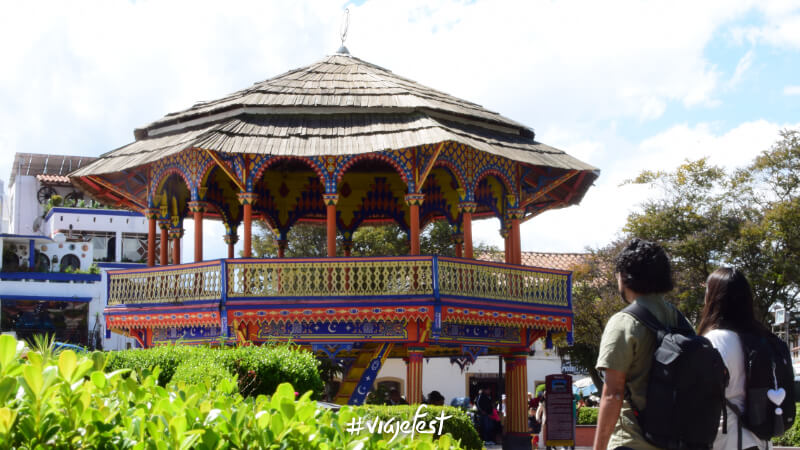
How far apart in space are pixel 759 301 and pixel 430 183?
1004cm

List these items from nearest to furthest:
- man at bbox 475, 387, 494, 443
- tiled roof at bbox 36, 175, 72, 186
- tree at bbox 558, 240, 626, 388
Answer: man at bbox 475, 387, 494, 443 → tree at bbox 558, 240, 626, 388 → tiled roof at bbox 36, 175, 72, 186

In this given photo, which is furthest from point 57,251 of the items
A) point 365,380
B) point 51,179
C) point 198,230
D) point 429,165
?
point 429,165

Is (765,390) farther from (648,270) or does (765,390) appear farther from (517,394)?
(517,394)

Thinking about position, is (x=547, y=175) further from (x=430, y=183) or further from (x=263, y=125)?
(x=263, y=125)

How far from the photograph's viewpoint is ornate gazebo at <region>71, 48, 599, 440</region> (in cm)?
1728

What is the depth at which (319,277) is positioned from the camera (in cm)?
1736

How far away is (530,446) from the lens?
19.3 m

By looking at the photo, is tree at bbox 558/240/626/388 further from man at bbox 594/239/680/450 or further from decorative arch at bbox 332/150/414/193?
man at bbox 594/239/680/450

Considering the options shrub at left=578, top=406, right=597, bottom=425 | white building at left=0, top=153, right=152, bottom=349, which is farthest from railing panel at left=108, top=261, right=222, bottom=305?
white building at left=0, top=153, right=152, bottom=349

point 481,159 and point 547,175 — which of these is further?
point 547,175

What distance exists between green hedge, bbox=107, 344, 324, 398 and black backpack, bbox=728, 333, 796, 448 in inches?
273

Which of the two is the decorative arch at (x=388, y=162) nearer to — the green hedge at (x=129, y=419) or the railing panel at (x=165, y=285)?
the railing panel at (x=165, y=285)

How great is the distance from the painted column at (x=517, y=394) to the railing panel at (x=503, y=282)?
4.85 feet

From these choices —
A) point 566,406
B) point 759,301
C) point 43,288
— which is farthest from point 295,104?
point 43,288
